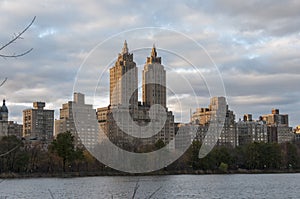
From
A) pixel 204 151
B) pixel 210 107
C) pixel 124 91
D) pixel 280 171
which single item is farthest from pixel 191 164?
pixel 210 107

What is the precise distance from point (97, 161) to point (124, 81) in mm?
39793

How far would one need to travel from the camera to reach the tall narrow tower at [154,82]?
137 metres

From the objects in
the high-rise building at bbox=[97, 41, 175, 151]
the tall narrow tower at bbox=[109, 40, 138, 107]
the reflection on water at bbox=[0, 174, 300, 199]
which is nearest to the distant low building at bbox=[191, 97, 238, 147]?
the high-rise building at bbox=[97, 41, 175, 151]

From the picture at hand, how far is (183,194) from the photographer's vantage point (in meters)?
42.5

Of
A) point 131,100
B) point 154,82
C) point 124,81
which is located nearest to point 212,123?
point 154,82

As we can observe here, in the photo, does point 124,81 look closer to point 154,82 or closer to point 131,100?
point 131,100

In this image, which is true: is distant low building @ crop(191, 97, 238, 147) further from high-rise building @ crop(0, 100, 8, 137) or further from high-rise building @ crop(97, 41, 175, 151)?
high-rise building @ crop(0, 100, 8, 137)

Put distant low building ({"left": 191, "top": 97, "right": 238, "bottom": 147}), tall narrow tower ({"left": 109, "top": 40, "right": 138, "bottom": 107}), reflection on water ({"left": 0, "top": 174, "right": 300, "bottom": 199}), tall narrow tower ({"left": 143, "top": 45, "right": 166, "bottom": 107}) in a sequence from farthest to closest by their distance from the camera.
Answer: distant low building ({"left": 191, "top": 97, "right": 238, "bottom": 147}) < tall narrow tower ({"left": 143, "top": 45, "right": 166, "bottom": 107}) < tall narrow tower ({"left": 109, "top": 40, "right": 138, "bottom": 107}) < reflection on water ({"left": 0, "top": 174, "right": 300, "bottom": 199})

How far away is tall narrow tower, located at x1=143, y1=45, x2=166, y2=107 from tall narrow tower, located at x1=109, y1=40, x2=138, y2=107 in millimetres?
3530

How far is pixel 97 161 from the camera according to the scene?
92.6 metres

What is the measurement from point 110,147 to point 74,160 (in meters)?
11.8

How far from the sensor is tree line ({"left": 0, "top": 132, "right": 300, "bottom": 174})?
78.8 meters

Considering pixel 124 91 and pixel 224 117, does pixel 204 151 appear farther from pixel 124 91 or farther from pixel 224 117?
pixel 224 117

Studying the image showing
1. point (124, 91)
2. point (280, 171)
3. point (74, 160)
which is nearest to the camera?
point (74, 160)
